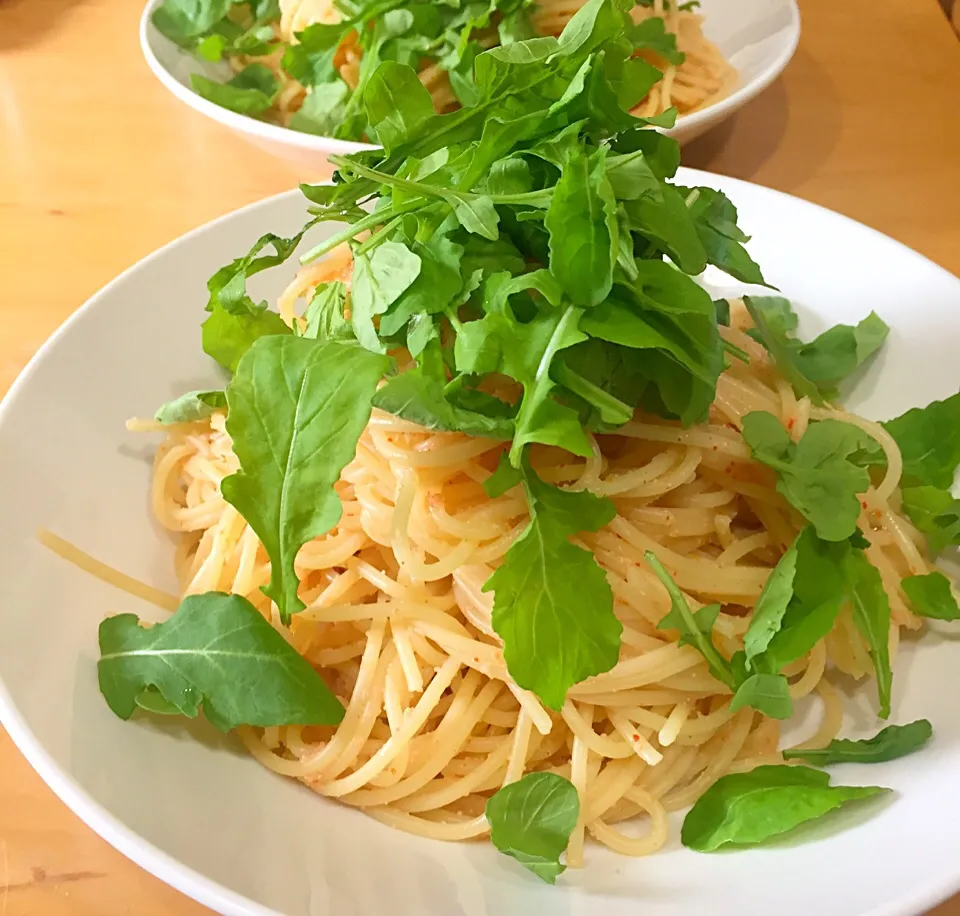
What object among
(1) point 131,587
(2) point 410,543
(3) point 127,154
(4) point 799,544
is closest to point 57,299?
(3) point 127,154

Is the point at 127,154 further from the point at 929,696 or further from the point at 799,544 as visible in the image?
the point at 929,696

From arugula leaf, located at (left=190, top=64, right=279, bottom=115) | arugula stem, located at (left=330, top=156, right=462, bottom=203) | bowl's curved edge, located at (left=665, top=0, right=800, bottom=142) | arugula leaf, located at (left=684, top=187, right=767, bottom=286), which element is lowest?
bowl's curved edge, located at (left=665, top=0, right=800, bottom=142)

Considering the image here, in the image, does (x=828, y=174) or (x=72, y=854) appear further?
(x=828, y=174)

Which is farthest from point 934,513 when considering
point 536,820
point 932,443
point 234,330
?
point 234,330

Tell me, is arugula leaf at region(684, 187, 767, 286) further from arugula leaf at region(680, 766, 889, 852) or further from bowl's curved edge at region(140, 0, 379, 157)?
bowl's curved edge at region(140, 0, 379, 157)

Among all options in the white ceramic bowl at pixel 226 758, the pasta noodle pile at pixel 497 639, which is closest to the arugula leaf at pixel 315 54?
the white ceramic bowl at pixel 226 758

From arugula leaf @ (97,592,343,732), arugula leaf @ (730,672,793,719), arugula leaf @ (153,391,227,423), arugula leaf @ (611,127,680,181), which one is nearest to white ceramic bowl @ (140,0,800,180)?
arugula leaf @ (153,391,227,423)
